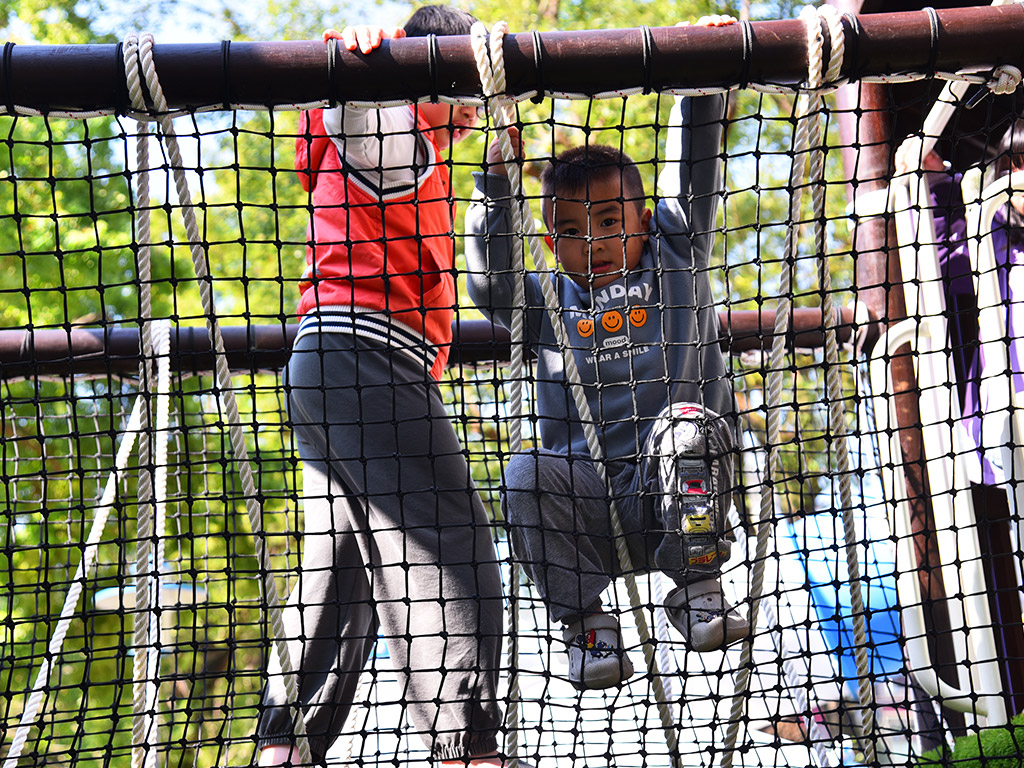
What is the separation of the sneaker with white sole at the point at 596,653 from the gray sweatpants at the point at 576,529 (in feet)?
0.07

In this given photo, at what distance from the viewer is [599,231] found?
155cm

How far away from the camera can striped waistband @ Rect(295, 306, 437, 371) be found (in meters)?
1.42

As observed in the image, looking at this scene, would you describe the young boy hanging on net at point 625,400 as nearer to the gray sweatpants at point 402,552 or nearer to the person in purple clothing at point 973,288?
the gray sweatpants at point 402,552

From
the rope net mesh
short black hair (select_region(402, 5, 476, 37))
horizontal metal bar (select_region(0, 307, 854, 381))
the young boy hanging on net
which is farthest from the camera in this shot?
horizontal metal bar (select_region(0, 307, 854, 381))

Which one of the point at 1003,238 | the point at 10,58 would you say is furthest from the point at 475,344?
the point at 10,58

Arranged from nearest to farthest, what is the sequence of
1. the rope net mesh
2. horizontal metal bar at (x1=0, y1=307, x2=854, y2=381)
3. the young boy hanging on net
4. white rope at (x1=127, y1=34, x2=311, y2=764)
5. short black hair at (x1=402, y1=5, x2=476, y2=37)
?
white rope at (x1=127, y1=34, x2=311, y2=764) → the rope net mesh → the young boy hanging on net → short black hair at (x1=402, y1=5, x2=476, y2=37) → horizontal metal bar at (x1=0, y1=307, x2=854, y2=381)

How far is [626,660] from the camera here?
1.37m

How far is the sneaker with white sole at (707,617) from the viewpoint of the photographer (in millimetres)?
1335

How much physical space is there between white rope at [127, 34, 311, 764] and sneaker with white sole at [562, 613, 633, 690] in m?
0.36

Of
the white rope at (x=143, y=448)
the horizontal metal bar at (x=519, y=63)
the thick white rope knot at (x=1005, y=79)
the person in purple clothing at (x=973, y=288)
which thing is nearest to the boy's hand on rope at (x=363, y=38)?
the horizontal metal bar at (x=519, y=63)

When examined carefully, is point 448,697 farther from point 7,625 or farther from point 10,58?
point 10,58

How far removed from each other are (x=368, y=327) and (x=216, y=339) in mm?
263

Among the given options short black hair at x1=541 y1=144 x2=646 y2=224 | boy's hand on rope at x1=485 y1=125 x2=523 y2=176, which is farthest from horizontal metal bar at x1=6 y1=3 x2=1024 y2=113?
short black hair at x1=541 y1=144 x2=646 y2=224

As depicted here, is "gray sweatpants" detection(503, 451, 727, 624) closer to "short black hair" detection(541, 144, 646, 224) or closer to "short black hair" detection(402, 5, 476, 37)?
"short black hair" detection(541, 144, 646, 224)
